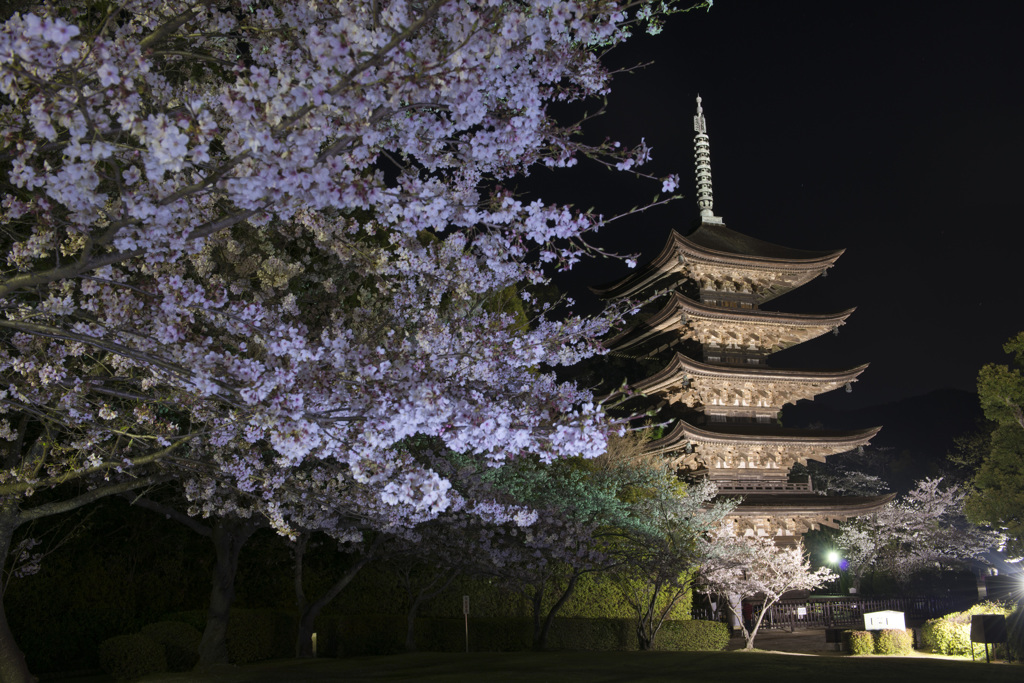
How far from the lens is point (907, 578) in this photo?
113 feet

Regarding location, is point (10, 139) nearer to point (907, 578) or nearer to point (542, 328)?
point (542, 328)

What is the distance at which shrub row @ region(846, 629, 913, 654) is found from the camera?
1908cm

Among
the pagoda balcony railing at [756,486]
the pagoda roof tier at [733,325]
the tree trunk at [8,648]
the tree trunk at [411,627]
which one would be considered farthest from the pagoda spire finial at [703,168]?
the tree trunk at [8,648]

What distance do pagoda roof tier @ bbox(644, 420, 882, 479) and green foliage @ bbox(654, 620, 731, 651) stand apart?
5.54 metres

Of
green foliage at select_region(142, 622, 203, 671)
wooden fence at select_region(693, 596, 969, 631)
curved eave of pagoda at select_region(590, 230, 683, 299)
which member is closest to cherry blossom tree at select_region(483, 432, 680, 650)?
green foliage at select_region(142, 622, 203, 671)

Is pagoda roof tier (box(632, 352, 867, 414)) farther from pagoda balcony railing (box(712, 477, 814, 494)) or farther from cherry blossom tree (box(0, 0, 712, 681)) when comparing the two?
cherry blossom tree (box(0, 0, 712, 681))

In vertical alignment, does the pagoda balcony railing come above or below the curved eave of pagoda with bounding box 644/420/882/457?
below

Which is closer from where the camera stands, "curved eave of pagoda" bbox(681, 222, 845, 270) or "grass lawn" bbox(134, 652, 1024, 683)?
"grass lawn" bbox(134, 652, 1024, 683)

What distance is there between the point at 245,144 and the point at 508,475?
10.1 metres

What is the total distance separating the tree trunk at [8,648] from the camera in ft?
26.4

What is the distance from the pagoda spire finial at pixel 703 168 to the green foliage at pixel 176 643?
21.8 metres

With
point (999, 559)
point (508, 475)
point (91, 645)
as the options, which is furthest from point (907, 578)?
point (91, 645)

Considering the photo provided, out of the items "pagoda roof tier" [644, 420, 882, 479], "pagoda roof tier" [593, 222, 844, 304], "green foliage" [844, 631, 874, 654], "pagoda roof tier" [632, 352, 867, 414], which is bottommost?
"green foliage" [844, 631, 874, 654]

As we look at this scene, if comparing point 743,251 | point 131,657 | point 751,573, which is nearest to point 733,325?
point 743,251
